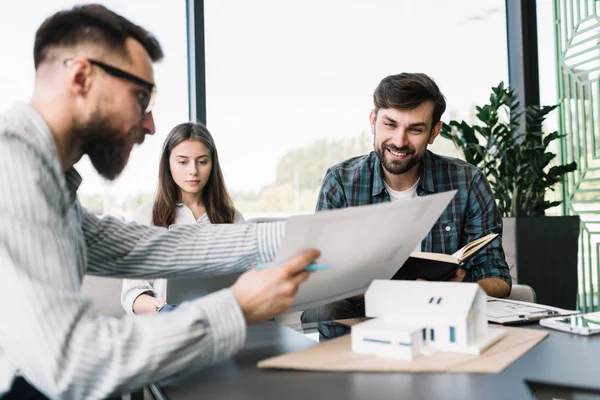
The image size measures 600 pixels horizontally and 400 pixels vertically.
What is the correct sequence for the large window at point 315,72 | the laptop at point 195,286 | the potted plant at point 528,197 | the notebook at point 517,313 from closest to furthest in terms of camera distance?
the notebook at point 517,313 < the laptop at point 195,286 < the potted plant at point 528,197 < the large window at point 315,72

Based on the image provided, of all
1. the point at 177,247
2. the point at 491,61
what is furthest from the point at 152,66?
the point at 491,61

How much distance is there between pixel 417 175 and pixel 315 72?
208 centimetres

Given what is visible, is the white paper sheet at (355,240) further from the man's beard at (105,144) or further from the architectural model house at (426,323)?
the man's beard at (105,144)

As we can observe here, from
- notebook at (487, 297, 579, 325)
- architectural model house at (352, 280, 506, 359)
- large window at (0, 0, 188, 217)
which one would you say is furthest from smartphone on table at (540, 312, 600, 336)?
large window at (0, 0, 188, 217)

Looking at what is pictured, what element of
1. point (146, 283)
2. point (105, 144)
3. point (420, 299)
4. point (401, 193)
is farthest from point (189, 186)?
point (420, 299)

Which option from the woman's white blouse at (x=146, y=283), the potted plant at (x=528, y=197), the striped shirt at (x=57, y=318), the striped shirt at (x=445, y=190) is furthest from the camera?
the potted plant at (x=528, y=197)

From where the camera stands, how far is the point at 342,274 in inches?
39.9

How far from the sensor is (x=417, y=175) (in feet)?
6.88

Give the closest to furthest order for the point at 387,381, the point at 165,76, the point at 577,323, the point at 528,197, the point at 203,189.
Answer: the point at 387,381 < the point at 577,323 < the point at 203,189 < the point at 165,76 < the point at 528,197

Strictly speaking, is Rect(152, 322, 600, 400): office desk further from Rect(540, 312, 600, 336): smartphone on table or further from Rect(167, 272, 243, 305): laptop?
Rect(167, 272, 243, 305): laptop

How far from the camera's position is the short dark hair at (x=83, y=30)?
35.6 inches

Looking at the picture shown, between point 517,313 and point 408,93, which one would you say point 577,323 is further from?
point 408,93

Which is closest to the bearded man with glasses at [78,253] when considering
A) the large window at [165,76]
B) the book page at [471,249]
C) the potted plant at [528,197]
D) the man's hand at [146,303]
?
the book page at [471,249]

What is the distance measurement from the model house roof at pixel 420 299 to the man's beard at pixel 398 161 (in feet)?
3.38
